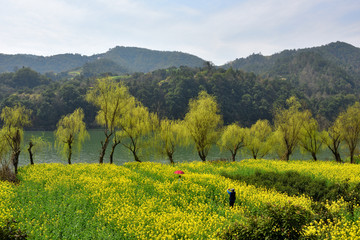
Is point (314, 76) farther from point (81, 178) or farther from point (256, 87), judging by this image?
point (81, 178)

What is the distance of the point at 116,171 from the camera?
21328 millimetres

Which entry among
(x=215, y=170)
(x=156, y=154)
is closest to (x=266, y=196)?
(x=215, y=170)

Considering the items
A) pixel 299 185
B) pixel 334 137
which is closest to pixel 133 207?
pixel 299 185

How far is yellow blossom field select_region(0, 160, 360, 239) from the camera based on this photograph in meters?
9.97

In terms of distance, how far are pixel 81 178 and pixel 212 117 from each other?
16864 millimetres

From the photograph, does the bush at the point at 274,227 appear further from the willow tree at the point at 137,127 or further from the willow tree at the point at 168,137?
the willow tree at the point at 168,137

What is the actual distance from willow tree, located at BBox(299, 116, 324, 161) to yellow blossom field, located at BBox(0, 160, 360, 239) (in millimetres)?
13777

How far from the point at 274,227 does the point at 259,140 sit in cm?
3008

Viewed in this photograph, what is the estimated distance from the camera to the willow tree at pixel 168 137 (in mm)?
30016

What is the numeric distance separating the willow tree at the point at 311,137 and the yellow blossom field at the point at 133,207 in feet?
45.2

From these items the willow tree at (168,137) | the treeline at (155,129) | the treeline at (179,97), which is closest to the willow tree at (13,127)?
the treeline at (155,129)

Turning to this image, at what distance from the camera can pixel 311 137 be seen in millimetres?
34656

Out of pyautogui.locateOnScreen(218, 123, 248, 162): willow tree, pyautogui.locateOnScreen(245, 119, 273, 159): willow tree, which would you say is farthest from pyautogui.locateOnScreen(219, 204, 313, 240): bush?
pyautogui.locateOnScreen(245, 119, 273, 159): willow tree

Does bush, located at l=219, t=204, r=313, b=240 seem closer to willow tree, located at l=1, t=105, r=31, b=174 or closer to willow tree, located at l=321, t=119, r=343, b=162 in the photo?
willow tree, located at l=1, t=105, r=31, b=174
